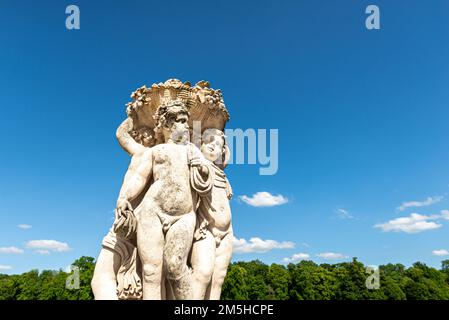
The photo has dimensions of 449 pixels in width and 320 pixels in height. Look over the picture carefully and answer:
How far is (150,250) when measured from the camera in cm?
585

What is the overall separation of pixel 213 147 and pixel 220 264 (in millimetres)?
2339

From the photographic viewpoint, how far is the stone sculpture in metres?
5.91

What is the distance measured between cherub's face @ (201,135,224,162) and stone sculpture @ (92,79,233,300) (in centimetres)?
2

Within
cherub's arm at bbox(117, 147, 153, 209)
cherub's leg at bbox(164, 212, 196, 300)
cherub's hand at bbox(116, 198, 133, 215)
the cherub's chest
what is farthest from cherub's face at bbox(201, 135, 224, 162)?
cherub's hand at bbox(116, 198, 133, 215)

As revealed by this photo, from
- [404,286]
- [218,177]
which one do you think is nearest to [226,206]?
[218,177]

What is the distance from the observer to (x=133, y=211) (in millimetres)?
6242

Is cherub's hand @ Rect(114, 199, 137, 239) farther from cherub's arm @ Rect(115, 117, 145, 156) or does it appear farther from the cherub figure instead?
cherub's arm @ Rect(115, 117, 145, 156)

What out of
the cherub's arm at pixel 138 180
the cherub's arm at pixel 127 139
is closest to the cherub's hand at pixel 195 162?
the cherub's arm at pixel 138 180

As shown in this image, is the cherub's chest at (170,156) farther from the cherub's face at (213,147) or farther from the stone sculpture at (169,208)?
the cherub's face at (213,147)

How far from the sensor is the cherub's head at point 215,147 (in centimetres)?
737

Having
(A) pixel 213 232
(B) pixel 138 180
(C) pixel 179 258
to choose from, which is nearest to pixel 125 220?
(B) pixel 138 180

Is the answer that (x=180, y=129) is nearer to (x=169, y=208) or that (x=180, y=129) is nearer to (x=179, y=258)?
(x=169, y=208)
